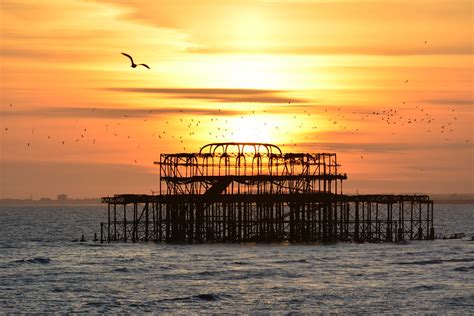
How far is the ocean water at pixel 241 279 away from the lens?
2111 inches

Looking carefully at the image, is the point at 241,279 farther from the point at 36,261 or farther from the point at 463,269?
the point at 36,261

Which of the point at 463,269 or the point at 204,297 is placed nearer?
the point at 204,297

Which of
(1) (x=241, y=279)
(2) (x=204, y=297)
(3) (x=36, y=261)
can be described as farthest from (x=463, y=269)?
(3) (x=36, y=261)

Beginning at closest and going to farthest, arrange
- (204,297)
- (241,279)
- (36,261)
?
A: (204,297)
(241,279)
(36,261)

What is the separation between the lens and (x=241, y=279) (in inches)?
2534

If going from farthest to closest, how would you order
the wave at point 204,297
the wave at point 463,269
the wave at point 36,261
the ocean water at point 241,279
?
the wave at point 36,261 < the wave at point 463,269 < the wave at point 204,297 < the ocean water at point 241,279

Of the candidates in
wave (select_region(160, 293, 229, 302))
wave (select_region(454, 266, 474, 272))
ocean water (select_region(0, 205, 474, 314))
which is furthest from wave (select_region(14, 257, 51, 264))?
wave (select_region(454, 266, 474, 272))

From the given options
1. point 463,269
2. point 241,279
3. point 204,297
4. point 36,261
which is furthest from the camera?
point 36,261

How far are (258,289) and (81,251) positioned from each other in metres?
34.3

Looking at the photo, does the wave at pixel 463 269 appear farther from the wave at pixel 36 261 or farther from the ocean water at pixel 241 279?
the wave at pixel 36 261

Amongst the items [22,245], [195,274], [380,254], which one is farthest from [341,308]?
[22,245]

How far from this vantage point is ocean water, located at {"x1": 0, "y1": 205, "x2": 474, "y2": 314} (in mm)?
53625

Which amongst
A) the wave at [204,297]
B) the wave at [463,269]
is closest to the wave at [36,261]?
the wave at [204,297]

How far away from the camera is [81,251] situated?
297 feet
